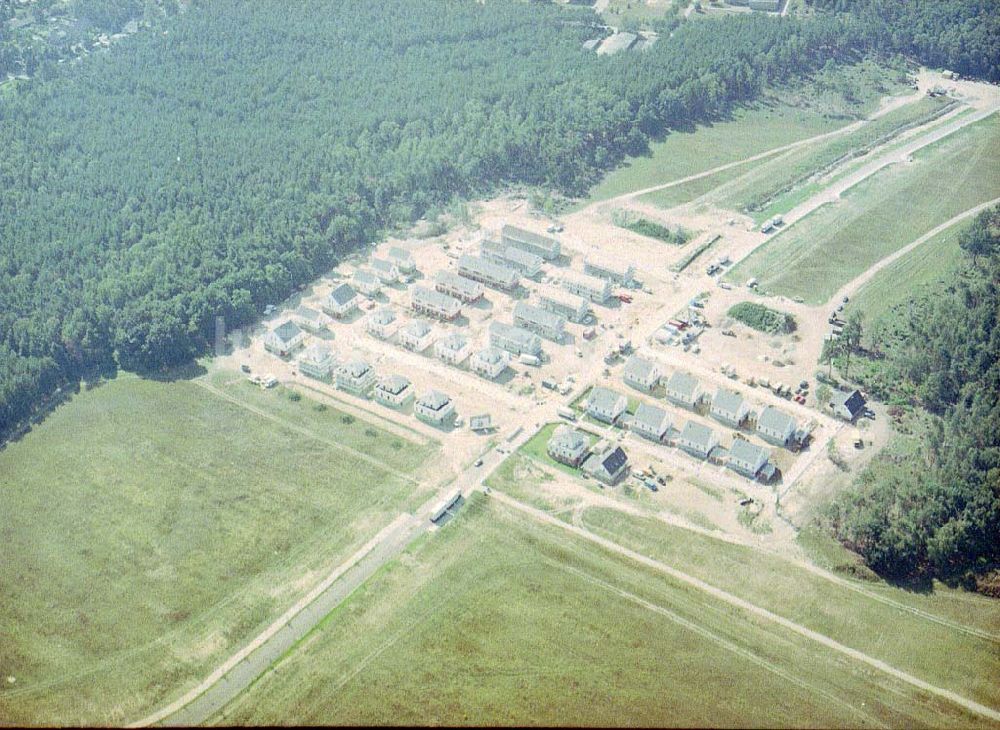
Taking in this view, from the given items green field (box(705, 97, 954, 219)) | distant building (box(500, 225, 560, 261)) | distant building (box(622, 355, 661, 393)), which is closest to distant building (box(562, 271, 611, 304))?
distant building (box(500, 225, 560, 261))

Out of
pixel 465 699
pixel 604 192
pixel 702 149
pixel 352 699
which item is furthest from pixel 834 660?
pixel 702 149

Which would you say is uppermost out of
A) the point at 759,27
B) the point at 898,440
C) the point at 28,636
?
the point at 759,27

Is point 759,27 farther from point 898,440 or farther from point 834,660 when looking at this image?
point 834,660

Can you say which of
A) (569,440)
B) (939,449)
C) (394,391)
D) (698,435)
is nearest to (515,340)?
(394,391)

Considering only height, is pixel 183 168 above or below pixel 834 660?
above

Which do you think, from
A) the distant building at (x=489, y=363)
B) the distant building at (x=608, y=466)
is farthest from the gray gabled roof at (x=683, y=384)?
the distant building at (x=489, y=363)

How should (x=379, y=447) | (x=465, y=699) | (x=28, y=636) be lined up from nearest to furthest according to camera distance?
(x=465, y=699), (x=28, y=636), (x=379, y=447)
